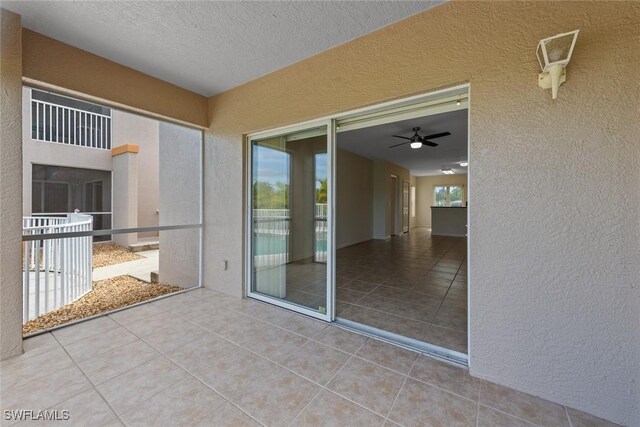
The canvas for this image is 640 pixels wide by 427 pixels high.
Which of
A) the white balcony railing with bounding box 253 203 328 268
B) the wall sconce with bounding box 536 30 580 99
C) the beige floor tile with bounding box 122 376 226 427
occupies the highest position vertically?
the wall sconce with bounding box 536 30 580 99

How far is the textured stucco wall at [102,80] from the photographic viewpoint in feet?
7.08

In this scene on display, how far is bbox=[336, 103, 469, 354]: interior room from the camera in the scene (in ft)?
8.71

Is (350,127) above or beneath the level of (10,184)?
above

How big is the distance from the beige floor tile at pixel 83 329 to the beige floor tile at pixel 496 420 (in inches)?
122

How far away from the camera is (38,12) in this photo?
1922mm

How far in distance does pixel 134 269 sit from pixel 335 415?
17.5 ft

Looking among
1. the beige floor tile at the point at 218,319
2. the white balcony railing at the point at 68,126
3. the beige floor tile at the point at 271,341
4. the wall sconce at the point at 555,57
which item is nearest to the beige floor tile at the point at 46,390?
the beige floor tile at the point at 218,319

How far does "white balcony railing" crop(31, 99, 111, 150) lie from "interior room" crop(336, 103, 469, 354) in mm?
3219

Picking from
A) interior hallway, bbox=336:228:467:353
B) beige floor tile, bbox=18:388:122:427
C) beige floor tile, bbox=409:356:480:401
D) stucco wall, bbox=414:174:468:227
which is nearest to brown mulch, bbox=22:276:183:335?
beige floor tile, bbox=18:388:122:427

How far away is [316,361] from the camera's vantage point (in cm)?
192

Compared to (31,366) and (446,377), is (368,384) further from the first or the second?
(31,366)

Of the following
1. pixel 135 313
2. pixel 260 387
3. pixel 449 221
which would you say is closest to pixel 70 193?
pixel 135 313

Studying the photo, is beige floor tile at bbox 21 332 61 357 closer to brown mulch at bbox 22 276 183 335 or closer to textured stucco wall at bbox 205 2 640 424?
brown mulch at bbox 22 276 183 335

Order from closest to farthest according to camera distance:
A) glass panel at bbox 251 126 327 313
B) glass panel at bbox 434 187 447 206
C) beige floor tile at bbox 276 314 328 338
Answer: beige floor tile at bbox 276 314 328 338 → glass panel at bbox 251 126 327 313 → glass panel at bbox 434 187 447 206
